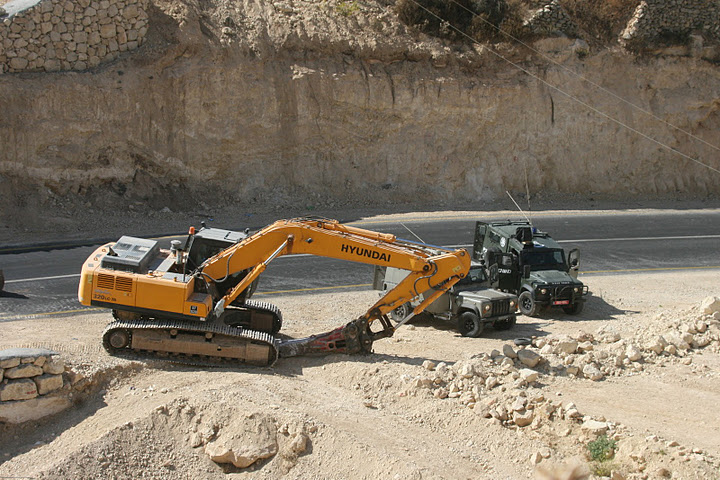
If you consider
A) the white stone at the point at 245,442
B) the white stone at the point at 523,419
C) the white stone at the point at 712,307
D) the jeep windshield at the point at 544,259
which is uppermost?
the jeep windshield at the point at 544,259

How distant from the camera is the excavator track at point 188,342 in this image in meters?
13.2

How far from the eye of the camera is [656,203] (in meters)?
33.8

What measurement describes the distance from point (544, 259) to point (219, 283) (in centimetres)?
946

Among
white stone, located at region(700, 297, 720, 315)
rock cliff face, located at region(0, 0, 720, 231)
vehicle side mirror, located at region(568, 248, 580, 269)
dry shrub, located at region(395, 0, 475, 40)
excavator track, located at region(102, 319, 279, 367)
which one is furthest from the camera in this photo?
dry shrub, located at region(395, 0, 475, 40)

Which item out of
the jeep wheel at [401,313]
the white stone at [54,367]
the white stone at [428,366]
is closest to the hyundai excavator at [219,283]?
the white stone at [428,366]

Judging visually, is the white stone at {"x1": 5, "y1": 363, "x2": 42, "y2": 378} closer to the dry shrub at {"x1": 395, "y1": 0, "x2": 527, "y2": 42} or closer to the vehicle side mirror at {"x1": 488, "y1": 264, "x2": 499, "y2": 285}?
the vehicle side mirror at {"x1": 488, "y1": 264, "x2": 499, "y2": 285}

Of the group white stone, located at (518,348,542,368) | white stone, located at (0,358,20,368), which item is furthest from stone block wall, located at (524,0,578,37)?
white stone, located at (0,358,20,368)

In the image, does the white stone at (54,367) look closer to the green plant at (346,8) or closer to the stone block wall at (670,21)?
the green plant at (346,8)

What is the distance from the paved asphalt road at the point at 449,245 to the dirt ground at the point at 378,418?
435 centimetres

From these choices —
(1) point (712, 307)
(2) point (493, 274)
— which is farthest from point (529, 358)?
(2) point (493, 274)

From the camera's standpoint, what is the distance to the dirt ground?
988 cm

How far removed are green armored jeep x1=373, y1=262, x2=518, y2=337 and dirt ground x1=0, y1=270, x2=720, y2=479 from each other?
1886 millimetres

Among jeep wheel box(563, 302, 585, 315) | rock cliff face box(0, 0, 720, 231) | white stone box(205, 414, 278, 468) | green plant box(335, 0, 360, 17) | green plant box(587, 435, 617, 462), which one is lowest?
white stone box(205, 414, 278, 468)

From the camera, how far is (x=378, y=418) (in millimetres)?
11312
